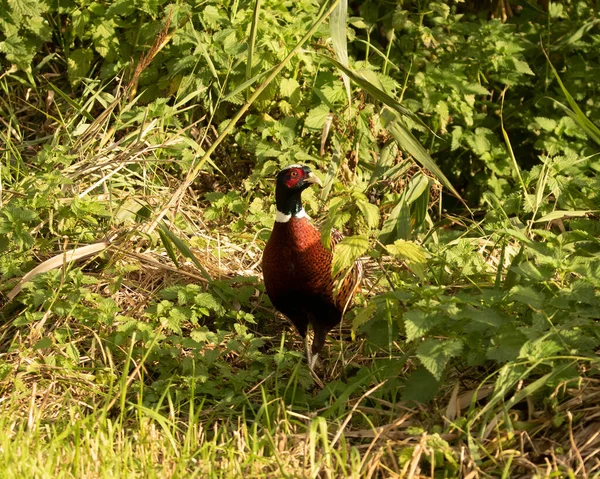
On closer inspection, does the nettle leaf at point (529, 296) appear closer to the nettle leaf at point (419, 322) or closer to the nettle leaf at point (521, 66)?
the nettle leaf at point (419, 322)

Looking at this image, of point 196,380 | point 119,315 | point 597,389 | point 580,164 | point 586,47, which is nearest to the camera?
point 597,389

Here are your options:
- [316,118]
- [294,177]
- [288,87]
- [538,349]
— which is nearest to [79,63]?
[288,87]

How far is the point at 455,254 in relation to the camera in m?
4.18

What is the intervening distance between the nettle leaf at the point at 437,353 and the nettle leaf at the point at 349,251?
42cm

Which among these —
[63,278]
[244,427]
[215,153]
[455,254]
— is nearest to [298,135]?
[215,153]

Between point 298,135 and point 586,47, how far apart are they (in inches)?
74.6

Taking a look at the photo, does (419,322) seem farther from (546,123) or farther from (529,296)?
(546,123)

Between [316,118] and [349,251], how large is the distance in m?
1.73

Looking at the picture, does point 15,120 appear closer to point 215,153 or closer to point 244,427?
point 215,153

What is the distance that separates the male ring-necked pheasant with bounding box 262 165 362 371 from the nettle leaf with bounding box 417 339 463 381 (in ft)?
3.23

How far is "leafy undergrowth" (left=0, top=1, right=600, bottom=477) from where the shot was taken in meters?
2.99

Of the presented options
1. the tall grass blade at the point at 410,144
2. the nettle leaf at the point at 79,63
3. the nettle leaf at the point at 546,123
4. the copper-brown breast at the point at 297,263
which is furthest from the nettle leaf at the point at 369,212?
→ the nettle leaf at the point at 79,63

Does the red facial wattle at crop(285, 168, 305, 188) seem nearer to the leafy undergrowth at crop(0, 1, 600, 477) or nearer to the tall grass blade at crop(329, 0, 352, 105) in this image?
the leafy undergrowth at crop(0, 1, 600, 477)

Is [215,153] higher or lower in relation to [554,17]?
lower
